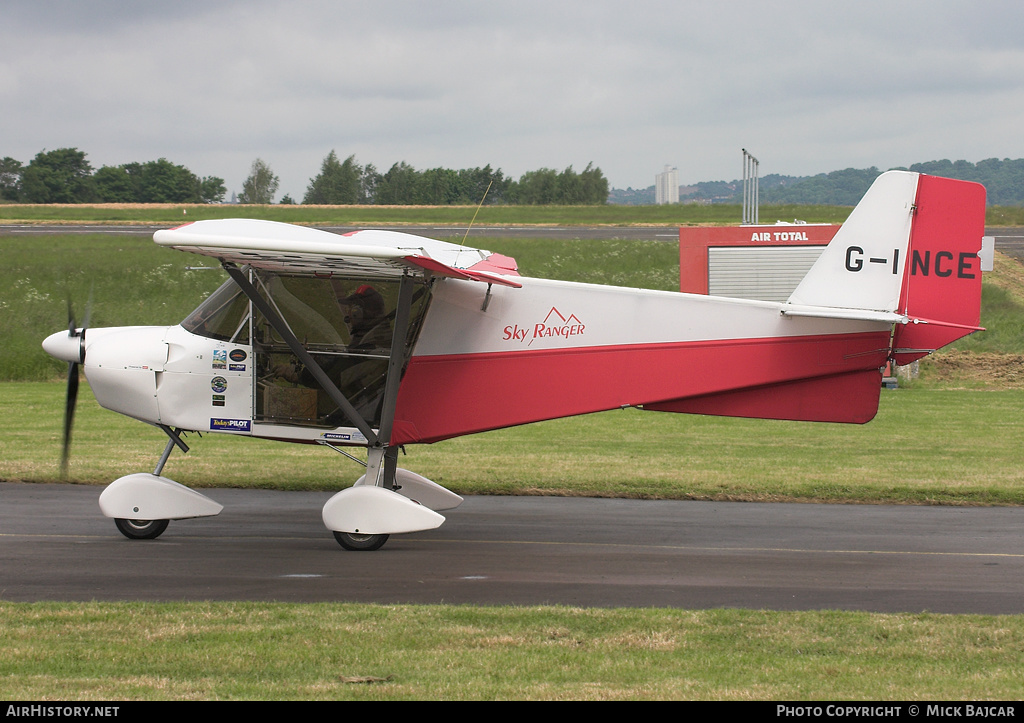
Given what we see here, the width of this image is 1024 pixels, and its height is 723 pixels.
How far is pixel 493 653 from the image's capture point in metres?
5.81

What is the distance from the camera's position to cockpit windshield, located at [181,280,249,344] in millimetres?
9180

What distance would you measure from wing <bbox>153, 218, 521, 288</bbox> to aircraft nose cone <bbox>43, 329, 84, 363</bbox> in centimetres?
209

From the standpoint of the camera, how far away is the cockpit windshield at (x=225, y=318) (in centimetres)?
918

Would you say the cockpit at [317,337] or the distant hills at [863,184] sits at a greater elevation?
the distant hills at [863,184]

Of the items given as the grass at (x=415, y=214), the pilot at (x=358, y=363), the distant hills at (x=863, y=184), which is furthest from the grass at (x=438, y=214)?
the distant hills at (x=863, y=184)

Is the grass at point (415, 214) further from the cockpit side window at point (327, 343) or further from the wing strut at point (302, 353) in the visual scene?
the wing strut at point (302, 353)

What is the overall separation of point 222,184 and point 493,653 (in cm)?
6319

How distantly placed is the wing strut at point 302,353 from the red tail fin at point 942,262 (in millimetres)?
4799

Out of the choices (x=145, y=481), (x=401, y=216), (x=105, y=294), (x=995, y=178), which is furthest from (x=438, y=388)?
(x=995, y=178)

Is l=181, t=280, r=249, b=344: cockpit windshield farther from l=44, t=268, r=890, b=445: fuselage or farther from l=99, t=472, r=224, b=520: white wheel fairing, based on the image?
l=99, t=472, r=224, b=520: white wheel fairing

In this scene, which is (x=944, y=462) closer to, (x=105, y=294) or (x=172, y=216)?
(x=105, y=294)

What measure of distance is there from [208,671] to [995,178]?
152 metres

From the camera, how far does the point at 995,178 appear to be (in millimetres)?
136750

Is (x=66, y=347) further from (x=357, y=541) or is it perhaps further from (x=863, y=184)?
(x=863, y=184)
